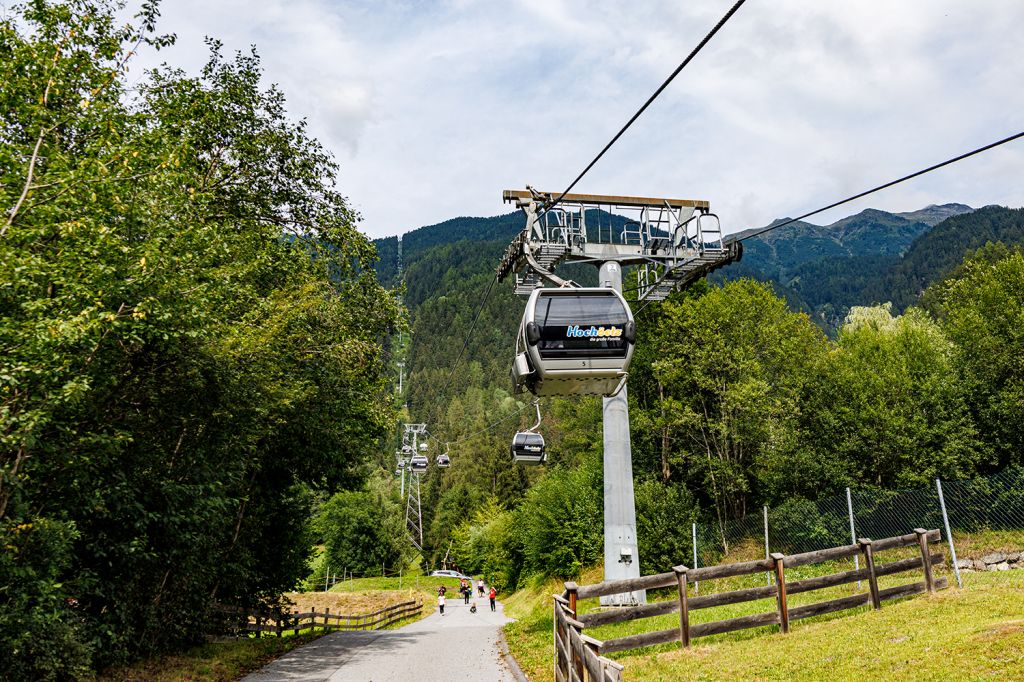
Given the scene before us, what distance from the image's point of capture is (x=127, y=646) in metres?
13.4

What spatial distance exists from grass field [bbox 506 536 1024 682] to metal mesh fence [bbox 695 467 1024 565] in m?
8.01

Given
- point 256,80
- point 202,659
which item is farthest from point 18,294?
point 256,80

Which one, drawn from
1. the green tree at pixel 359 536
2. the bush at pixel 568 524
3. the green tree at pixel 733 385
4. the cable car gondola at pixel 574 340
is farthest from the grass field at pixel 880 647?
the green tree at pixel 359 536

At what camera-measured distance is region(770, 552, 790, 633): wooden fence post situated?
10.7 m

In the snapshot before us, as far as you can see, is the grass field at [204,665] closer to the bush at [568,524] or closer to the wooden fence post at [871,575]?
the wooden fence post at [871,575]

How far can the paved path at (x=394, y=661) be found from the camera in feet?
41.9

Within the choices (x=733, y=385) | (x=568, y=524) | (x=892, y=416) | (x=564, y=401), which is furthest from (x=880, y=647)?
(x=564, y=401)

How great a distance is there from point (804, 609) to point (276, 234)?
1551cm

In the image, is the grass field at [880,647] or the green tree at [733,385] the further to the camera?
the green tree at [733,385]

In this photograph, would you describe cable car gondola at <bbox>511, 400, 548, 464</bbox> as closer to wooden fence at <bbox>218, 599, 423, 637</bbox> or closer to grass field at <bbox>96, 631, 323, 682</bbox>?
grass field at <bbox>96, 631, 323, 682</bbox>

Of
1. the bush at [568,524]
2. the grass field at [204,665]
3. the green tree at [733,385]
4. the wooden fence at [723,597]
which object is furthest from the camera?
the green tree at [733,385]

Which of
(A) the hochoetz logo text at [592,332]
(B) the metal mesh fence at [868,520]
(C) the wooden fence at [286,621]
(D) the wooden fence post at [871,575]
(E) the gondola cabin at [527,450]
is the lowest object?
(C) the wooden fence at [286,621]

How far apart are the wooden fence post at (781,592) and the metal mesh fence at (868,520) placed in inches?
395

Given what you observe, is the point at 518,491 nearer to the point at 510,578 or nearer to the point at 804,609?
the point at 510,578
